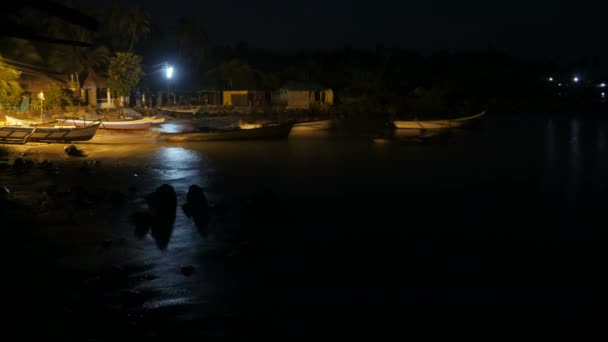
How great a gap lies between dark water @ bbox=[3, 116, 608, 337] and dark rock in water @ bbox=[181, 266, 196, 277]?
143 millimetres

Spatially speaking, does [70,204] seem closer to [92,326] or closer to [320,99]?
[92,326]

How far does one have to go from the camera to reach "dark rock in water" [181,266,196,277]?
950cm

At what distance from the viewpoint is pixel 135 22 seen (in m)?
49.6

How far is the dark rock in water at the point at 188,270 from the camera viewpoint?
31.2ft

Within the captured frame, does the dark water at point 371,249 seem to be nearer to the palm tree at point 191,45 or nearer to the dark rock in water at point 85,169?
the dark rock in water at point 85,169

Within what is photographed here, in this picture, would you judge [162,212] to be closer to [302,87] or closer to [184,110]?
[184,110]

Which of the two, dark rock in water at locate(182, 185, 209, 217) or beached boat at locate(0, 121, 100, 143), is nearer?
dark rock in water at locate(182, 185, 209, 217)

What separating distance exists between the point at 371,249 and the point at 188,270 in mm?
3380

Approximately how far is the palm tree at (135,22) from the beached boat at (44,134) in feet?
76.5

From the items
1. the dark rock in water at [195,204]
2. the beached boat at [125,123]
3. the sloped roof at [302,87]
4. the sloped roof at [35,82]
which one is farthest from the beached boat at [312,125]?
the dark rock in water at [195,204]

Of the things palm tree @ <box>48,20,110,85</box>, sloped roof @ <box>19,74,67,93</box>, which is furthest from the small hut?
sloped roof @ <box>19,74,67,93</box>

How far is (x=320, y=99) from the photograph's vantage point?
54.7 metres

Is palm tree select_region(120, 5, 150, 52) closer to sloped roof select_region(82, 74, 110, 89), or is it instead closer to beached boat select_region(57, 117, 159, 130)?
sloped roof select_region(82, 74, 110, 89)

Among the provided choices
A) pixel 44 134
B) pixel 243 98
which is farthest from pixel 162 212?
pixel 243 98
